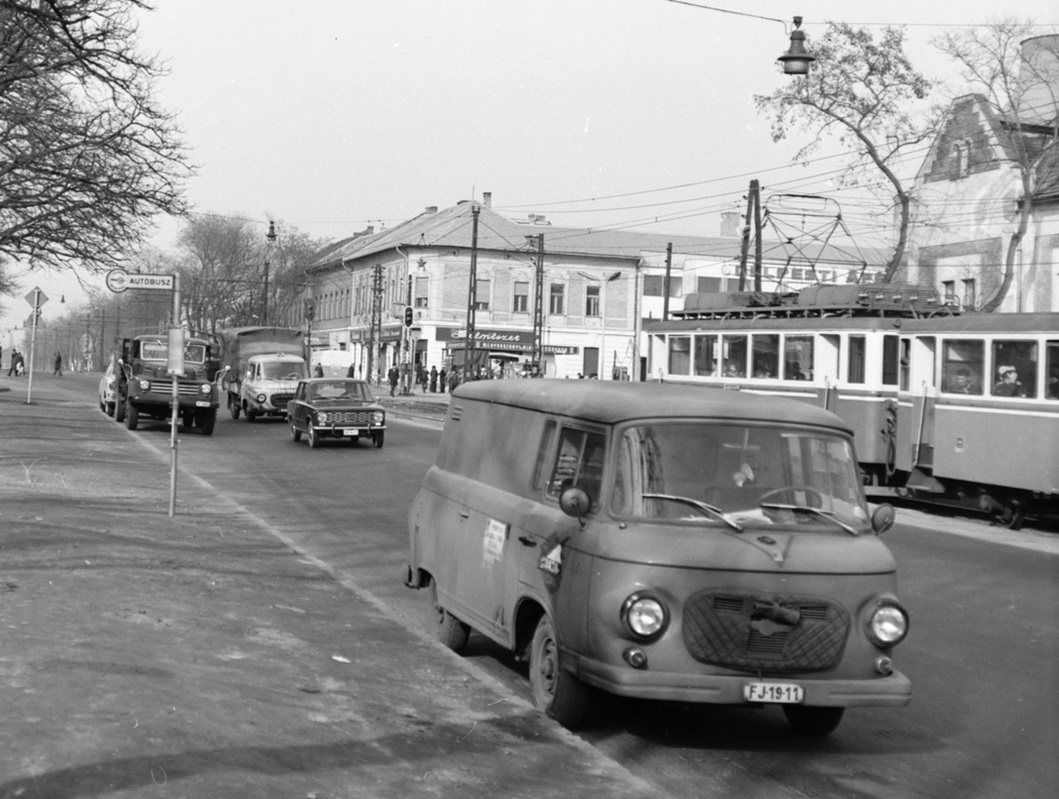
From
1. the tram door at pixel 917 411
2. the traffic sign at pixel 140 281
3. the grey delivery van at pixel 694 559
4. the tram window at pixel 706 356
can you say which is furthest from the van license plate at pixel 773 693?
the tram window at pixel 706 356

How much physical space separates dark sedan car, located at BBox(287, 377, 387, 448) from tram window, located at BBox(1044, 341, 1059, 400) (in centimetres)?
1590

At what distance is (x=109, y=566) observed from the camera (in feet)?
36.0

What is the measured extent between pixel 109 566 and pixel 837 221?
21438 mm

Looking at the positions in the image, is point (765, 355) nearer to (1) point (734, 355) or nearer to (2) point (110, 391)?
(1) point (734, 355)

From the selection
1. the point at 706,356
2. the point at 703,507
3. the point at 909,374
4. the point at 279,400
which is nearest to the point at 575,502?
the point at 703,507

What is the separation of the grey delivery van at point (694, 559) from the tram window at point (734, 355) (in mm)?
19056

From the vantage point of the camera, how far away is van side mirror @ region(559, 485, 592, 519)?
7.02 meters

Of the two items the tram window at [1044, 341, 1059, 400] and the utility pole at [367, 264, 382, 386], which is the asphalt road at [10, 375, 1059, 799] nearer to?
the tram window at [1044, 341, 1059, 400]

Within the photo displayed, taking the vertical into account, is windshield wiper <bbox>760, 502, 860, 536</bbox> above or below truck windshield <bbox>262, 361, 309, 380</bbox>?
below

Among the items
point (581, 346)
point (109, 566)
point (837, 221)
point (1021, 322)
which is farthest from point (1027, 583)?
point (581, 346)

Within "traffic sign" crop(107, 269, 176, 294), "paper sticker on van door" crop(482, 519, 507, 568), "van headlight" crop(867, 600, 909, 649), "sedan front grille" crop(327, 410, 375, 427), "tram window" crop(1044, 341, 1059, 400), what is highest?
"traffic sign" crop(107, 269, 176, 294)

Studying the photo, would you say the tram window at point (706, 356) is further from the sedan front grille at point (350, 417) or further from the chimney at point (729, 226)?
the chimney at point (729, 226)

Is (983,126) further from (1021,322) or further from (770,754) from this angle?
(770,754)

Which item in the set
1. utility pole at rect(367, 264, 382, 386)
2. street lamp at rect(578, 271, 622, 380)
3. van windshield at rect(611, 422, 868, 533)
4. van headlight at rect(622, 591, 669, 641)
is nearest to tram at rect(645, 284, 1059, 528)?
van windshield at rect(611, 422, 868, 533)
